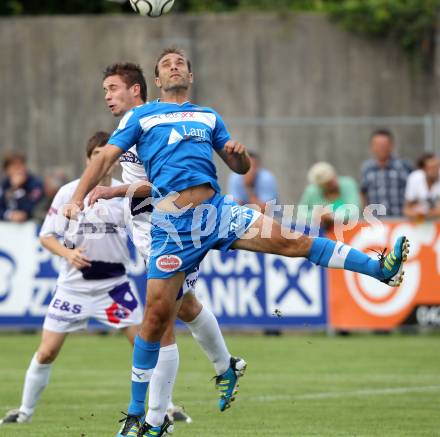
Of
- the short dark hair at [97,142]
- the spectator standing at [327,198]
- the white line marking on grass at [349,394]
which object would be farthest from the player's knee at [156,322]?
the spectator standing at [327,198]

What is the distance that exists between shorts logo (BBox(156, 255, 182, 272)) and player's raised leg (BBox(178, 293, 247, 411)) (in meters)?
0.89

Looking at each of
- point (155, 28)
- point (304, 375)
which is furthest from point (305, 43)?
point (304, 375)

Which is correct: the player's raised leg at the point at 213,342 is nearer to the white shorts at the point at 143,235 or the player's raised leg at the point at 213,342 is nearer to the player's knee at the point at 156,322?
the white shorts at the point at 143,235

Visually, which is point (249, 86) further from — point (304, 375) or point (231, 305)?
point (304, 375)

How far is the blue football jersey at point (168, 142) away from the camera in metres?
7.89

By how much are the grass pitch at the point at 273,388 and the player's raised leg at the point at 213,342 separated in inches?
Result: 11.0

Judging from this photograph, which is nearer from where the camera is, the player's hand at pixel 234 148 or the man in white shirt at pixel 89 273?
the player's hand at pixel 234 148

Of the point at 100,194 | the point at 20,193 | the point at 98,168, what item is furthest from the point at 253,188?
the point at 98,168

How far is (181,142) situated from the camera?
794 centimetres

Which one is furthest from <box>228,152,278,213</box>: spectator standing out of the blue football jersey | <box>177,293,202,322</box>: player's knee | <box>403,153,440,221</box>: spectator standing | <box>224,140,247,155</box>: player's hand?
the blue football jersey

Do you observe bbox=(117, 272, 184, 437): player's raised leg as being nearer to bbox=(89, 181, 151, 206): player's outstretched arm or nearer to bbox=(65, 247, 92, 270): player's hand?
bbox=(89, 181, 151, 206): player's outstretched arm

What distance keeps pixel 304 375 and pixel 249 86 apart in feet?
30.7

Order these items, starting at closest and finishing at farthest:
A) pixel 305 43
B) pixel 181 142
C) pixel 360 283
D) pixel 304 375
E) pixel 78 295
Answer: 1. pixel 181 142
2. pixel 78 295
3. pixel 304 375
4. pixel 360 283
5. pixel 305 43

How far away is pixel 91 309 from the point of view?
963 centimetres
